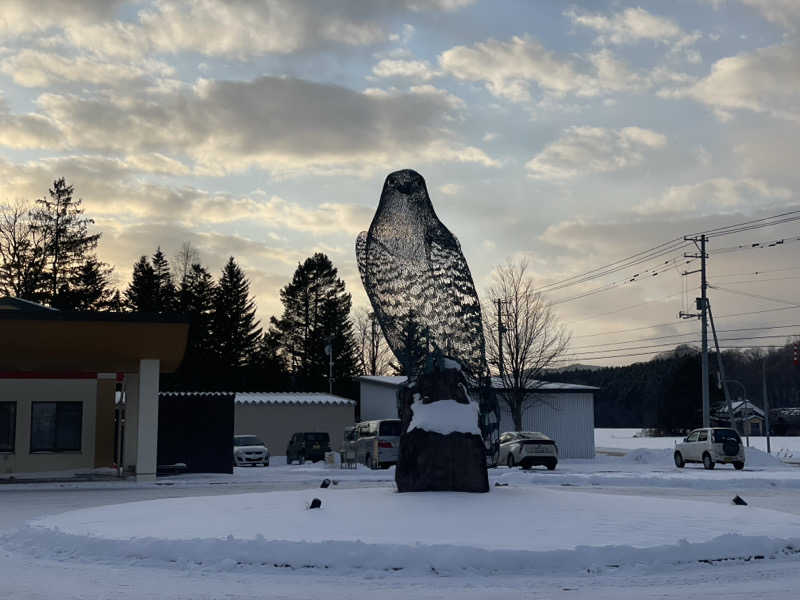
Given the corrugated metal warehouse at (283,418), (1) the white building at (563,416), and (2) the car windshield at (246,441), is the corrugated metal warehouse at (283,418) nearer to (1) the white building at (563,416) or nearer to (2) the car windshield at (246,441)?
(1) the white building at (563,416)

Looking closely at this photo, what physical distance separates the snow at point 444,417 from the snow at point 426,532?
1.02m

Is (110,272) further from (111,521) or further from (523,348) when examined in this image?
(111,521)

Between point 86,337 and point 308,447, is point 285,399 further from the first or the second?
point 86,337

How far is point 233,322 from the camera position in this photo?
7462cm

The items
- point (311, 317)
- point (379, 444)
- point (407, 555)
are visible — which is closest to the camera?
point (407, 555)

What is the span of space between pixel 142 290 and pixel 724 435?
52.8 m

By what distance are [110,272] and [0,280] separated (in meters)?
11.6

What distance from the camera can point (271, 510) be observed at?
1270 centimetres

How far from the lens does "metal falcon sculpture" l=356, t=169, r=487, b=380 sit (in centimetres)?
1477

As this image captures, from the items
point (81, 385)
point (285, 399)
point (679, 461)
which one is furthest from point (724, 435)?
point (81, 385)

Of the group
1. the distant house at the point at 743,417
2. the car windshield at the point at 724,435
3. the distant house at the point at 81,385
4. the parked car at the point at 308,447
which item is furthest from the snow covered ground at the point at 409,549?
the distant house at the point at 743,417

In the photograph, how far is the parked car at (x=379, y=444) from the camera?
31691 mm

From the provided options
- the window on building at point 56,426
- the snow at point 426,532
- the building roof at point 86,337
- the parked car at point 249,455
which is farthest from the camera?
the parked car at point 249,455

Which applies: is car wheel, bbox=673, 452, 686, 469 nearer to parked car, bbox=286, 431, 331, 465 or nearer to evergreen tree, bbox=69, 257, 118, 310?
parked car, bbox=286, 431, 331, 465
